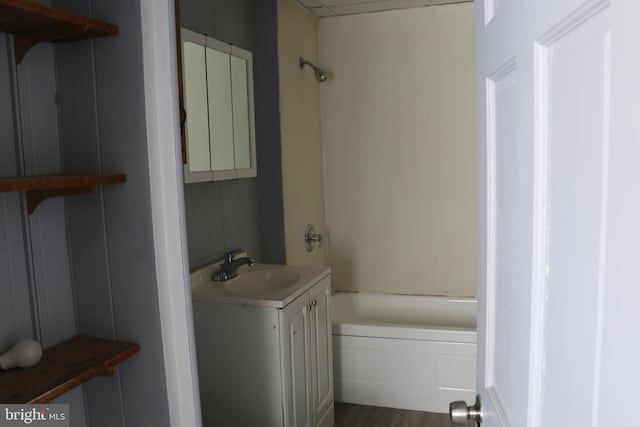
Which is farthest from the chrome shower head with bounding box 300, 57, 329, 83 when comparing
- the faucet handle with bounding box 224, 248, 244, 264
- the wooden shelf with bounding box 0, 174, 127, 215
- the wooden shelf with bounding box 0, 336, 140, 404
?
the wooden shelf with bounding box 0, 336, 140, 404

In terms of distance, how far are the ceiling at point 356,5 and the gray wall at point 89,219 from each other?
220 cm

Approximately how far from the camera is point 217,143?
2.66m

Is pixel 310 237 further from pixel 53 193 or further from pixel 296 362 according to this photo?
pixel 53 193

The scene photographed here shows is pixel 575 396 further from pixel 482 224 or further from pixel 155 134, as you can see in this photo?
pixel 155 134

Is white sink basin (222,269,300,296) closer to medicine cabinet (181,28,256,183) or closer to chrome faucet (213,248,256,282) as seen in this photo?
chrome faucet (213,248,256,282)

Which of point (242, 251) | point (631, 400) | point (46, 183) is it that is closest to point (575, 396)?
point (631, 400)

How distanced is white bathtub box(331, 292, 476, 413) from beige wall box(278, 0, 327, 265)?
0.66 m

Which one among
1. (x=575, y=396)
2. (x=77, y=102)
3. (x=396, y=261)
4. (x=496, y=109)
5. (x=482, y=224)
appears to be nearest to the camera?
(x=575, y=396)

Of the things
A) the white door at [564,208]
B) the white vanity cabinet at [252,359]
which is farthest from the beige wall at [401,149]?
the white door at [564,208]

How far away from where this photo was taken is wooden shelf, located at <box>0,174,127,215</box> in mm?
1164

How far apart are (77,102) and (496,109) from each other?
1131 millimetres

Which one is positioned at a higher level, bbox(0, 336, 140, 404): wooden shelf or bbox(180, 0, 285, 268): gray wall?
bbox(180, 0, 285, 268): gray wall

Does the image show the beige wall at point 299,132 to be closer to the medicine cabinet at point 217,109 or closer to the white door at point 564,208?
the medicine cabinet at point 217,109

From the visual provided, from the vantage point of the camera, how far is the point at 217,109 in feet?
8.71
